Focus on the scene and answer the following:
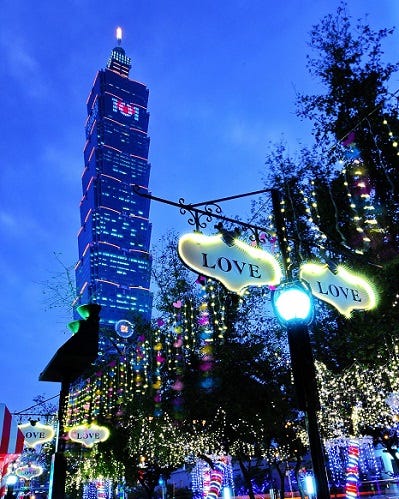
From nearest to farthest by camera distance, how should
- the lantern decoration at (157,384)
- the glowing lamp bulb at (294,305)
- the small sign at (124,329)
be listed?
1. the glowing lamp bulb at (294,305)
2. the lantern decoration at (157,384)
3. the small sign at (124,329)

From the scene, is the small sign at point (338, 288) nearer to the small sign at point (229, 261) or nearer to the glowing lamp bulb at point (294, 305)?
the small sign at point (229, 261)

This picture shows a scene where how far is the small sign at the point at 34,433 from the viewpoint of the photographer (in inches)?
591

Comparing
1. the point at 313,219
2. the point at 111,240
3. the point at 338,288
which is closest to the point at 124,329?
the point at 313,219

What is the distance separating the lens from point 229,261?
5.66 meters

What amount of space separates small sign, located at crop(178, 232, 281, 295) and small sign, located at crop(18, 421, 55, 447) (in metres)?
12.7

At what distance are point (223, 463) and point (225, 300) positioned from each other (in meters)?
7.21

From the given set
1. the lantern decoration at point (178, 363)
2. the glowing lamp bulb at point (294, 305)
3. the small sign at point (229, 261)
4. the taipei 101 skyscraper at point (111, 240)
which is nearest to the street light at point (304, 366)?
the glowing lamp bulb at point (294, 305)

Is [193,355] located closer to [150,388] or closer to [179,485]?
[150,388]

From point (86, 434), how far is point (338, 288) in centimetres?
889

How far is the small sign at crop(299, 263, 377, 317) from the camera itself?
6.17 metres

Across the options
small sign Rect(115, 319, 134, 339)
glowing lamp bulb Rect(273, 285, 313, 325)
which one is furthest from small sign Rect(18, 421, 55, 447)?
glowing lamp bulb Rect(273, 285, 313, 325)

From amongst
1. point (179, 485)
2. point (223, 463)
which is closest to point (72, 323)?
point (223, 463)

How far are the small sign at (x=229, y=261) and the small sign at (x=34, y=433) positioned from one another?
12.7 meters

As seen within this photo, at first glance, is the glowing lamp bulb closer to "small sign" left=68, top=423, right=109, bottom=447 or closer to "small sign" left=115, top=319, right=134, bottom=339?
"small sign" left=68, top=423, right=109, bottom=447
